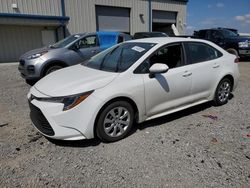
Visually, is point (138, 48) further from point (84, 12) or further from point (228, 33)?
point (84, 12)

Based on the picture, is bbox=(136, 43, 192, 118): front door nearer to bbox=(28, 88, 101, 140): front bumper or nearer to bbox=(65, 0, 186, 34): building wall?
bbox=(28, 88, 101, 140): front bumper

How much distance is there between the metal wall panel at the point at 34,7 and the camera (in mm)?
13584

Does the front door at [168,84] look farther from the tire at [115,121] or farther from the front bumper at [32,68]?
the front bumper at [32,68]

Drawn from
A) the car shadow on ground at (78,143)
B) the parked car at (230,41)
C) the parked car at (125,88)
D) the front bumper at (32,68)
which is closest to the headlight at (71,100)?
the parked car at (125,88)

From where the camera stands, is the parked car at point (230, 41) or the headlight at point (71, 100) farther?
the parked car at point (230, 41)

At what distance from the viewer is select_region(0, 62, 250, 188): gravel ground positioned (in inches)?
100

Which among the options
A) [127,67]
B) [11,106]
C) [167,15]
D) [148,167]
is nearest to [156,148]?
[148,167]

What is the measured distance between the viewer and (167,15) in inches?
840

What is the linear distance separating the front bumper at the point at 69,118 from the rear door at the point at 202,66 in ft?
6.80

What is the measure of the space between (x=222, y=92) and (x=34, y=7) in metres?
13.7

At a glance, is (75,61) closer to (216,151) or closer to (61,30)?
(216,151)

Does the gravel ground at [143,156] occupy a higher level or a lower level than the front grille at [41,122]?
lower

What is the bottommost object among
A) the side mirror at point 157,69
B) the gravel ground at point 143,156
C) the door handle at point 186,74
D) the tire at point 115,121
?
the gravel ground at point 143,156

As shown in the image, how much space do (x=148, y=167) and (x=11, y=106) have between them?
149 inches
